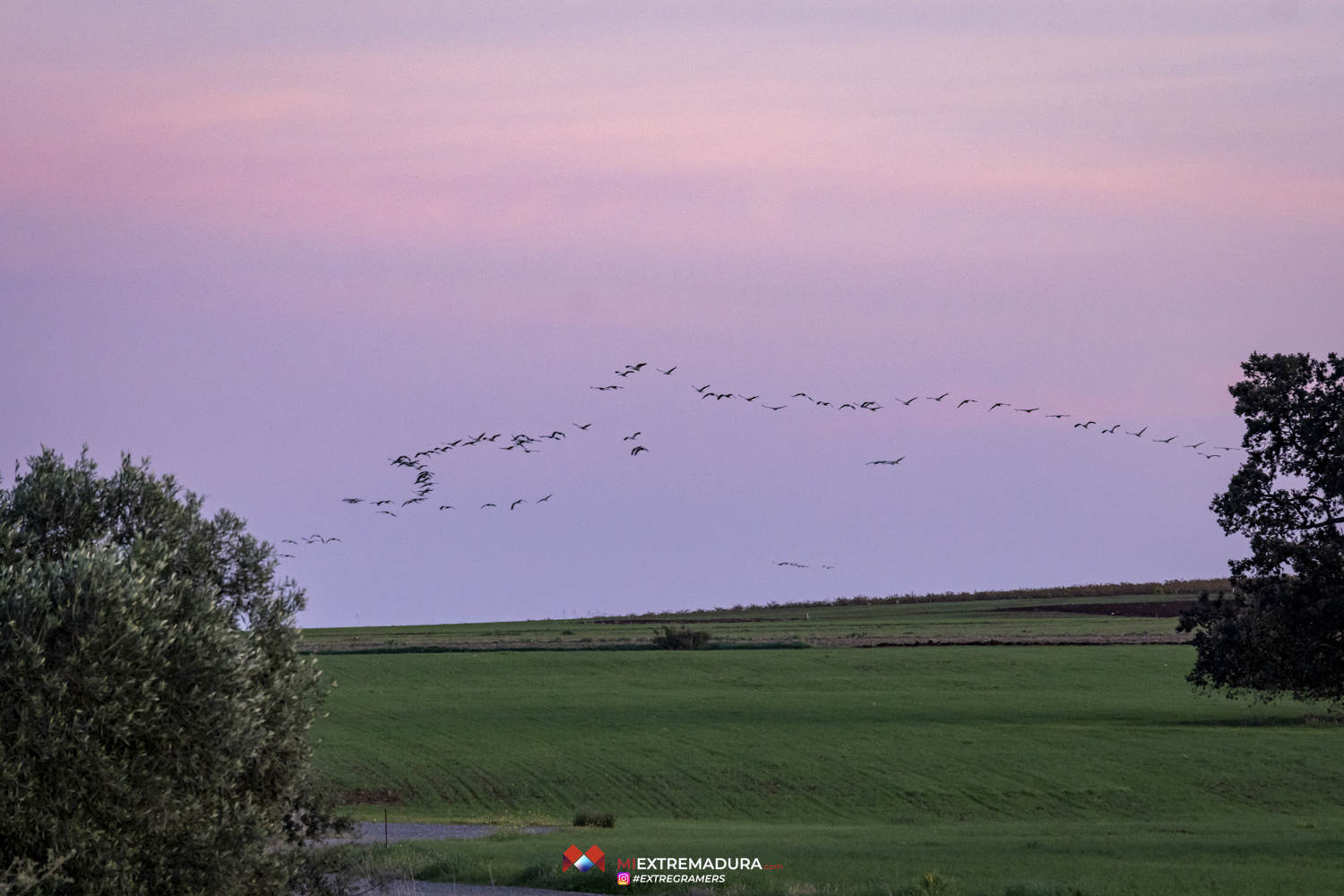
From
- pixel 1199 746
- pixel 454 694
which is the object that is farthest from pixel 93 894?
pixel 454 694

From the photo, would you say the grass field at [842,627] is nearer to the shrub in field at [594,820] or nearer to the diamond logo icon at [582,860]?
the shrub in field at [594,820]

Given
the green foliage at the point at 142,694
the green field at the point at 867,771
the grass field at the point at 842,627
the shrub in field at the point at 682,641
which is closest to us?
the green foliage at the point at 142,694

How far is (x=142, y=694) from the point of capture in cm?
1523

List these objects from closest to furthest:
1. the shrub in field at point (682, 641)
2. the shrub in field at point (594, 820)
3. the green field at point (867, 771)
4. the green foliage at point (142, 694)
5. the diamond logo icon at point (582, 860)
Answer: the green foliage at point (142, 694) → the diamond logo icon at point (582, 860) → the green field at point (867, 771) → the shrub in field at point (594, 820) → the shrub in field at point (682, 641)

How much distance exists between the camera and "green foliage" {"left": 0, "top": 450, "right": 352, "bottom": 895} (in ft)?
48.9

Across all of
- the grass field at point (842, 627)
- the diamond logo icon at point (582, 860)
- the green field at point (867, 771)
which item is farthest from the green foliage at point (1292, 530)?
the grass field at point (842, 627)

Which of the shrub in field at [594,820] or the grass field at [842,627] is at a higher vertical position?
the grass field at [842,627]

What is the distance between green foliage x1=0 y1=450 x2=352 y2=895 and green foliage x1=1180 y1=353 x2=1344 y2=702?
78.5ft

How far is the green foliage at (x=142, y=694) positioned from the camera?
14898 mm

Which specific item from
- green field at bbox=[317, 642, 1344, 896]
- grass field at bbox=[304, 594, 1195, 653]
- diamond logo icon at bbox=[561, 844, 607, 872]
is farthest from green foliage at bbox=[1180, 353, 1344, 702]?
grass field at bbox=[304, 594, 1195, 653]

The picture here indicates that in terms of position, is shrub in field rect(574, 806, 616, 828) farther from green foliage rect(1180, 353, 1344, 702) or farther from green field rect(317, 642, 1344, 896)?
green foliage rect(1180, 353, 1344, 702)

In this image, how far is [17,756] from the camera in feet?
48.2

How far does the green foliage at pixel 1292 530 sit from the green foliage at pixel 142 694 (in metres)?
23.9

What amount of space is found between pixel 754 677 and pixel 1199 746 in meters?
32.5
